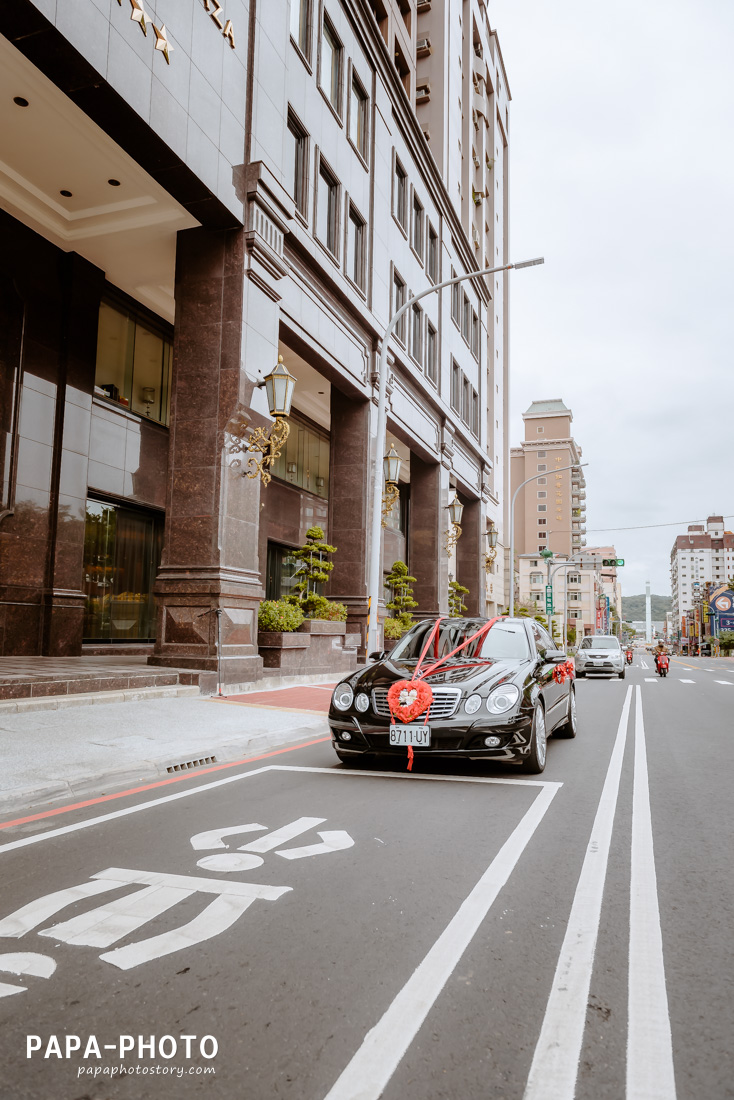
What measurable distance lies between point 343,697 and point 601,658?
23050mm

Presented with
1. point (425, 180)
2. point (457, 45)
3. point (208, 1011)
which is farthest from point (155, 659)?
point (457, 45)

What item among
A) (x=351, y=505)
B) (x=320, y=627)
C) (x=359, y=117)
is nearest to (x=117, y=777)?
(x=320, y=627)

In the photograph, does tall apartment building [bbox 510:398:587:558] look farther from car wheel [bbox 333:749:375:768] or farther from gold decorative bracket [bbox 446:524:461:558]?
car wheel [bbox 333:749:375:768]

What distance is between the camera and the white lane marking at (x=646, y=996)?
2.38m

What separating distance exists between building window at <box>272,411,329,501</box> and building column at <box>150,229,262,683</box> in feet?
36.4

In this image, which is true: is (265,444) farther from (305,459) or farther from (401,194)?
(401,194)

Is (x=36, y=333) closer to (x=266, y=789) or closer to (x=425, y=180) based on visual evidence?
(x=266, y=789)

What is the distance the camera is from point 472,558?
127ft

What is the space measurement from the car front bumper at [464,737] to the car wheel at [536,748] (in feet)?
0.34

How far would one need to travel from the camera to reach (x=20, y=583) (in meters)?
15.2

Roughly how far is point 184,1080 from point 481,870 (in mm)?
2406

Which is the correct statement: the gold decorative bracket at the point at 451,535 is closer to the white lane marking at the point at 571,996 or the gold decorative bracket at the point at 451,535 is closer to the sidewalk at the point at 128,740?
the sidewalk at the point at 128,740

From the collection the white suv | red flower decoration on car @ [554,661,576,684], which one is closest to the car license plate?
red flower decoration on car @ [554,661,576,684]

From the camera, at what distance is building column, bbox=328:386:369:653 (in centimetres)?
2200
